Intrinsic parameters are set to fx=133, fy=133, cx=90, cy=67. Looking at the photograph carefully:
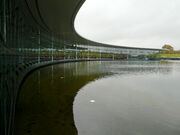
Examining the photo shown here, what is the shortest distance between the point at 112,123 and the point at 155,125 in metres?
0.84

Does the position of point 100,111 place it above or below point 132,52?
below

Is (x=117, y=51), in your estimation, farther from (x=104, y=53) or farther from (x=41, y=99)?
(x=41, y=99)

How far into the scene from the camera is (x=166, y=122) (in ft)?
9.02

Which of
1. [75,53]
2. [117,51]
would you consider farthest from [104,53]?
[75,53]

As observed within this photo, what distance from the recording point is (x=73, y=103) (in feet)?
12.4

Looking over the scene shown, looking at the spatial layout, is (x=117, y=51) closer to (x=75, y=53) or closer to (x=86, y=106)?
(x=75, y=53)

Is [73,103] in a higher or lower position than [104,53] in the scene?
lower

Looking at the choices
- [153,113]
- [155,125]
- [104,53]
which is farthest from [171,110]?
[104,53]

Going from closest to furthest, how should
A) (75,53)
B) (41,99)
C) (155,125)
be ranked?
(155,125), (41,99), (75,53)

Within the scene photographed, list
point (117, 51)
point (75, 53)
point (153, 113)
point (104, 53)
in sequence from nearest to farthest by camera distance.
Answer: point (153, 113) → point (75, 53) → point (104, 53) → point (117, 51)

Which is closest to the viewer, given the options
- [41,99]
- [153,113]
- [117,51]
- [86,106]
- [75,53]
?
[153,113]

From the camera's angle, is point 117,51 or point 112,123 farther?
point 117,51

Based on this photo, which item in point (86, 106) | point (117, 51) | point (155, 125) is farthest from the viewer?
point (117, 51)

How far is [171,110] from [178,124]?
2.38 ft
